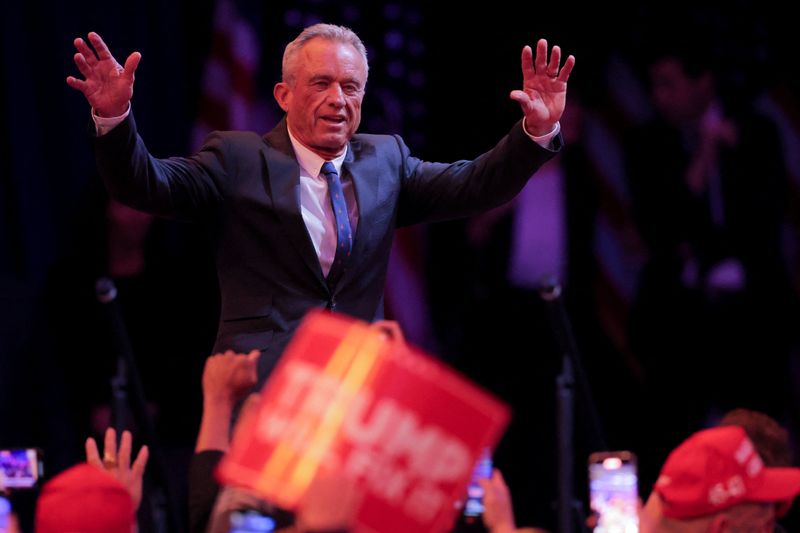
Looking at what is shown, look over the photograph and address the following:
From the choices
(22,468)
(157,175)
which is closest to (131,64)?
(157,175)

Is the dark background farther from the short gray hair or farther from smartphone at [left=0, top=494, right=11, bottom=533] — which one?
the short gray hair

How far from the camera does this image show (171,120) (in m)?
5.88

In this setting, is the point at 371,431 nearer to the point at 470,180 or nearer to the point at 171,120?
the point at 470,180

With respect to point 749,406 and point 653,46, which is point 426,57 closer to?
point 653,46

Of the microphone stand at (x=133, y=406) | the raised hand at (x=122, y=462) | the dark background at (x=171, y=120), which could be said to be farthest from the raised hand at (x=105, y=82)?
the dark background at (x=171, y=120)

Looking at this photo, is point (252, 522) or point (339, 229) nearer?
point (252, 522)

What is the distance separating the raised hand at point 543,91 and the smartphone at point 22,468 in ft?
5.09

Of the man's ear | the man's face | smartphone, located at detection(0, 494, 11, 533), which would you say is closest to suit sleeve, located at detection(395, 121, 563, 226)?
the man's face

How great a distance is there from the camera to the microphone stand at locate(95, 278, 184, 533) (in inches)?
162

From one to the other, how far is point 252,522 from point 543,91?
127 centimetres

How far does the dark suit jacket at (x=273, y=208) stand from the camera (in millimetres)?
3105

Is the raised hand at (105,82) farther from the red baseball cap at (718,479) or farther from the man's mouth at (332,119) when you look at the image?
the red baseball cap at (718,479)

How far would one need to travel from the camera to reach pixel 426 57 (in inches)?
243

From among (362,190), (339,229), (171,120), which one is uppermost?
(171,120)
